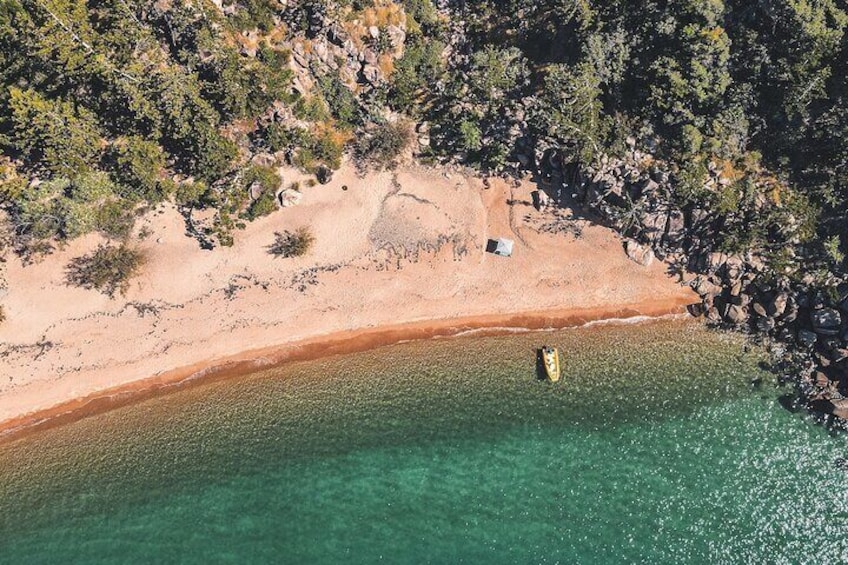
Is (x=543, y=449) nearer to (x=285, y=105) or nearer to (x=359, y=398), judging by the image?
(x=359, y=398)

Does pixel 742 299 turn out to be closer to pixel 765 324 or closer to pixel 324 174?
pixel 765 324

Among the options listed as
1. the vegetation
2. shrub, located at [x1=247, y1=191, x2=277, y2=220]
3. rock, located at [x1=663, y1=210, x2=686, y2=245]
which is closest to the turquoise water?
rock, located at [x1=663, y1=210, x2=686, y2=245]

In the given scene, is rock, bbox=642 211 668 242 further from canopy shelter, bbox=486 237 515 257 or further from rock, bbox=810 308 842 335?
rock, bbox=810 308 842 335

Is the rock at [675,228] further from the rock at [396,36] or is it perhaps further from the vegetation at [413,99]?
the rock at [396,36]

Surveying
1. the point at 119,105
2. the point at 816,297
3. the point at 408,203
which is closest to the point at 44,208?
the point at 119,105

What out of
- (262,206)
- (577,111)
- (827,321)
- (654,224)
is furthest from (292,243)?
(827,321)

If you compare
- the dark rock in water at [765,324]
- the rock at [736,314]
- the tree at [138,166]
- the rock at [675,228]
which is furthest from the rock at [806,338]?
the tree at [138,166]
